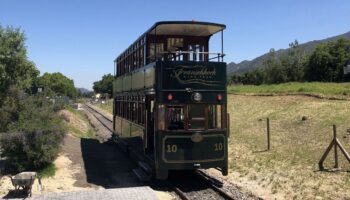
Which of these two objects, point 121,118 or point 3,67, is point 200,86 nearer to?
point 121,118

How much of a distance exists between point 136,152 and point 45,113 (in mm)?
3559

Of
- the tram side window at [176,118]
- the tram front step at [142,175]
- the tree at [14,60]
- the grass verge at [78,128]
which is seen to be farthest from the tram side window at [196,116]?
the tree at [14,60]

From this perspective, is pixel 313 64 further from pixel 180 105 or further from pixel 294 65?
pixel 180 105

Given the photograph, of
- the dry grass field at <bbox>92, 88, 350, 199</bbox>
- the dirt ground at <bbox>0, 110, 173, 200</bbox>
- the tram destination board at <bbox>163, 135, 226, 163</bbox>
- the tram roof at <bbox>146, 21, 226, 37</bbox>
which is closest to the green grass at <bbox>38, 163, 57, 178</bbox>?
the dirt ground at <bbox>0, 110, 173, 200</bbox>

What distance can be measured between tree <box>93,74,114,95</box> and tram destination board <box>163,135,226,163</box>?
134386 mm

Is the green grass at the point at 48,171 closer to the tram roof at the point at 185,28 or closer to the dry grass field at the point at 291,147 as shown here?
the tram roof at the point at 185,28

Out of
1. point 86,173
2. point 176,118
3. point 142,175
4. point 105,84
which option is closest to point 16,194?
point 86,173

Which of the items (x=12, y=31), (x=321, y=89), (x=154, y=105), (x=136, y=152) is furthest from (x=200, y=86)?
(x=321, y=89)

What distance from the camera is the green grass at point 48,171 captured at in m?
14.0

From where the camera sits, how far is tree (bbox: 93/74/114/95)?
5881 inches

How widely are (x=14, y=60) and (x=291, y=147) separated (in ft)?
57.2

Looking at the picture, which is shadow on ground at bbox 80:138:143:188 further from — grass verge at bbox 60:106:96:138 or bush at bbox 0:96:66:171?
grass verge at bbox 60:106:96:138

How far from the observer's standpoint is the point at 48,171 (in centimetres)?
1439

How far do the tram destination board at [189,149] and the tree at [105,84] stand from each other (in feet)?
441
